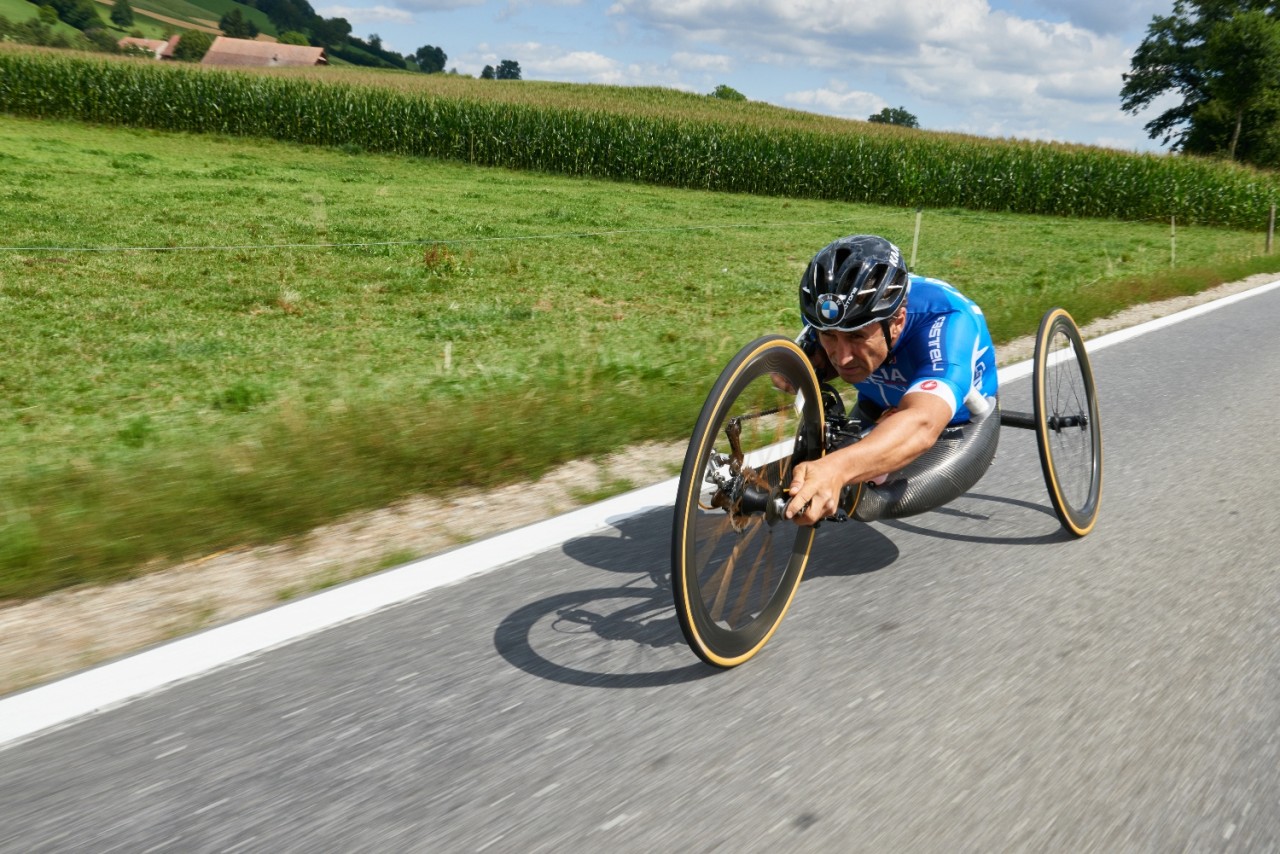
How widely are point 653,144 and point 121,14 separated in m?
153

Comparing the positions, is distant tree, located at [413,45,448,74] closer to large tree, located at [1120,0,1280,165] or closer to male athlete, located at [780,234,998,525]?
large tree, located at [1120,0,1280,165]

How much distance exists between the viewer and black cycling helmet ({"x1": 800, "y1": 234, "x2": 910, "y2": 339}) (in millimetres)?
3588

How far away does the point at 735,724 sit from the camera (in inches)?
116

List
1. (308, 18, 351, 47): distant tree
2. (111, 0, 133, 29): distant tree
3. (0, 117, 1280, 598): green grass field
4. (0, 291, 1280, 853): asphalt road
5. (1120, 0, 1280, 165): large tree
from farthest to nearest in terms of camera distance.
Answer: (308, 18, 351, 47): distant tree < (111, 0, 133, 29): distant tree < (1120, 0, 1280, 165): large tree < (0, 117, 1280, 598): green grass field < (0, 291, 1280, 853): asphalt road

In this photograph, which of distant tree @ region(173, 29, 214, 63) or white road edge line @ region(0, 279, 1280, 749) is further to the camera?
distant tree @ region(173, 29, 214, 63)

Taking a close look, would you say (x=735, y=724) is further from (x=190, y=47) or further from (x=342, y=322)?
(x=190, y=47)

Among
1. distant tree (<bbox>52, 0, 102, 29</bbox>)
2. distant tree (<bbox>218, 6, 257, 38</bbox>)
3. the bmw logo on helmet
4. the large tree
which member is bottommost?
the bmw logo on helmet

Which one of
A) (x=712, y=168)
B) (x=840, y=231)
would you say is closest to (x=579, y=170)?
(x=712, y=168)

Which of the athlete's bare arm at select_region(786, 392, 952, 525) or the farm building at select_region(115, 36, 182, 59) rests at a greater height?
the farm building at select_region(115, 36, 182, 59)

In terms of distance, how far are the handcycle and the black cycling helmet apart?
0.72 feet

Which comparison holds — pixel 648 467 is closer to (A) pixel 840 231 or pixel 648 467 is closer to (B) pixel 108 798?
(B) pixel 108 798

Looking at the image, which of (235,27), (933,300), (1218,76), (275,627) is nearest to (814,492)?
(933,300)

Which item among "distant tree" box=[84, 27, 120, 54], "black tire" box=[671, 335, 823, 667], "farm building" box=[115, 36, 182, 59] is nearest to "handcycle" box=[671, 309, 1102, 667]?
"black tire" box=[671, 335, 823, 667]

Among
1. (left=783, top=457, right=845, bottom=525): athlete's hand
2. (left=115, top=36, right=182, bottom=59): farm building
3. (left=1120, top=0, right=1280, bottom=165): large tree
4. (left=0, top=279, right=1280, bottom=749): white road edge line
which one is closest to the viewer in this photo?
(left=0, top=279, right=1280, bottom=749): white road edge line
